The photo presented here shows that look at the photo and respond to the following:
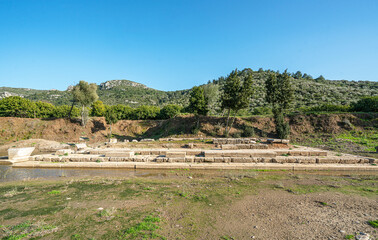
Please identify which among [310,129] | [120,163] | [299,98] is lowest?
[120,163]

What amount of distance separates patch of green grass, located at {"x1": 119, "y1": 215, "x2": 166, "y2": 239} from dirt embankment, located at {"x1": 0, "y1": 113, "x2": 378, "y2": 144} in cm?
2265

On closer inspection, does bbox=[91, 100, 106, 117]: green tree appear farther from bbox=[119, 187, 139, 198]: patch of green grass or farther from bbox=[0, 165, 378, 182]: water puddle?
bbox=[119, 187, 139, 198]: patch of green grass

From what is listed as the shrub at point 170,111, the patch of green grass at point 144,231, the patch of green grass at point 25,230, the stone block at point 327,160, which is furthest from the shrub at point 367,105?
the patch of green grass at point 25,230

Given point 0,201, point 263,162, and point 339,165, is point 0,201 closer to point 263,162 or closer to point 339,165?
point 263,162

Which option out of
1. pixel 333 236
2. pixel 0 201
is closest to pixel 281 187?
pixel 333 236

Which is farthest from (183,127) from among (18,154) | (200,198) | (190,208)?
(190,208)

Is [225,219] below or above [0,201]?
above

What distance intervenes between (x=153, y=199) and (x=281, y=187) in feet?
18.7

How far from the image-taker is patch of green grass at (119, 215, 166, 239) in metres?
4.02

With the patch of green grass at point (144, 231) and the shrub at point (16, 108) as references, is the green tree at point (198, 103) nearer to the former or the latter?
the patch of green grass at point (144, 231)

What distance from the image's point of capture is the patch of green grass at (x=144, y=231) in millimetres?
4020

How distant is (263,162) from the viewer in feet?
40.9

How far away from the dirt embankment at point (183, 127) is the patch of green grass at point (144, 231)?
892 inches

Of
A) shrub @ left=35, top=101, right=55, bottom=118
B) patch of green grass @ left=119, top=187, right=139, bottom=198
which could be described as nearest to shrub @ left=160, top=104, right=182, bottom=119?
shrub @ left=35, top=101, right=55, bottom=118
